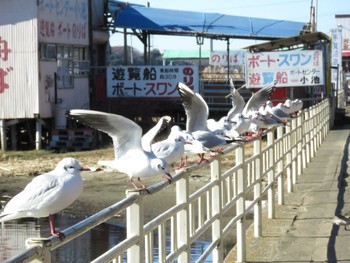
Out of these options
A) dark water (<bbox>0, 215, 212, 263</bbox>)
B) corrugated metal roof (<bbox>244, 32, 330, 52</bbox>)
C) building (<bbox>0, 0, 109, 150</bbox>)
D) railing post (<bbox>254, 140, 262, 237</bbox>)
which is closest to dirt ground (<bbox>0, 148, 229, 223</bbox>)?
dark water (<bbox>0, 215, 212, 263</bbox>)

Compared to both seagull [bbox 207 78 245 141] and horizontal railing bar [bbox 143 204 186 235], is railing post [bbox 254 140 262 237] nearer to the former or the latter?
seagull [bbox 207 78 245 141]

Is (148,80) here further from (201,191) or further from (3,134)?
(201,191)

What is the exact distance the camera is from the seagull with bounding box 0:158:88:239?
12.1 ft

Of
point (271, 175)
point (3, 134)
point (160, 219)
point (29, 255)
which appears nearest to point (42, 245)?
point (29, 255)

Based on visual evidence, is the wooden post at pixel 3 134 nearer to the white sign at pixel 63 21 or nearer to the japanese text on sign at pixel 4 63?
the japanese text on sign at pixel 4 63

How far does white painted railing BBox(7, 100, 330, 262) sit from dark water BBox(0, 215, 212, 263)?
54.5 inches

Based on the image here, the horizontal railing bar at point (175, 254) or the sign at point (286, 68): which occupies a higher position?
the sign at point (286, 68)

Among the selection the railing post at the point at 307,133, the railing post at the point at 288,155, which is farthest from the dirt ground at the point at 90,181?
the railing post at the point at 307,133

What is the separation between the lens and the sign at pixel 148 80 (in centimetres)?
2361

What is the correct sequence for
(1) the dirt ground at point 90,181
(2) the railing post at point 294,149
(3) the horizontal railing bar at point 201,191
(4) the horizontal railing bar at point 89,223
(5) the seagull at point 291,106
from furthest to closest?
(5) the seagull at point 291,106, (1) the dirt ground at point 90,181, (2) the railing post at point 294,149, (3) the horizontal railing bar at point 201,191, (4) the horizontal railing bar at point 89,223

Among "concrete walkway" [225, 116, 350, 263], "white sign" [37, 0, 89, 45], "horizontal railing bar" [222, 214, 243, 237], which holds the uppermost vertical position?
"white sign" [37, 0, 89, 45]

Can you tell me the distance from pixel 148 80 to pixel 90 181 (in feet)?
21.9

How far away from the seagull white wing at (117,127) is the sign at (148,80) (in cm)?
1811

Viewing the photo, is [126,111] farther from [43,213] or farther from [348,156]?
[43,213]
